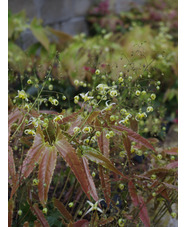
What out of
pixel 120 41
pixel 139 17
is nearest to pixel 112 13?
pixel 139 17

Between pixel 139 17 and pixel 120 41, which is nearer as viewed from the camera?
pixel 120 41

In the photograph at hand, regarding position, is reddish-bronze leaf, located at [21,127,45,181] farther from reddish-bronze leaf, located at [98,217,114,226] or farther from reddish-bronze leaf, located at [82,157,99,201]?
reddish-bronze leaf, located at [98,217,114,226]

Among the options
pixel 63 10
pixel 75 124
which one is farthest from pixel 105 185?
pixel 63 10

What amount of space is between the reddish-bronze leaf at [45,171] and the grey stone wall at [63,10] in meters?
2.25

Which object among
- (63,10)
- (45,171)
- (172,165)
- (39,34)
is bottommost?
(172,165)

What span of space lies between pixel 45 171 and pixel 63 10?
2633 mm

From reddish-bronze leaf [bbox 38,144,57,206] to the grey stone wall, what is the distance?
7.37 ft

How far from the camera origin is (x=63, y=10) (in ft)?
10.5

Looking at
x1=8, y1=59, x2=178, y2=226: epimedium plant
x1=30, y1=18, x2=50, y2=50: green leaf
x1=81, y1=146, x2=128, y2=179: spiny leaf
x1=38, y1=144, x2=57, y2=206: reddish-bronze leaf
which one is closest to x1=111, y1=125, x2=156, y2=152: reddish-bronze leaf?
x1=8, y1=59, x2=178, y2=226: epimedium plant

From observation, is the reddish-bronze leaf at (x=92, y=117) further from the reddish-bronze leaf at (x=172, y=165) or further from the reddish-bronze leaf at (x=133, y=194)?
the reddish-bronze leaf at (x=172, y=165)

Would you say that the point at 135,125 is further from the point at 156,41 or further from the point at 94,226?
the point at 156,41

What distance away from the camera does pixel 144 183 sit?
116cm

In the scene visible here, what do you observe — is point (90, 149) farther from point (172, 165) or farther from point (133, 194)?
point (172, 165)
